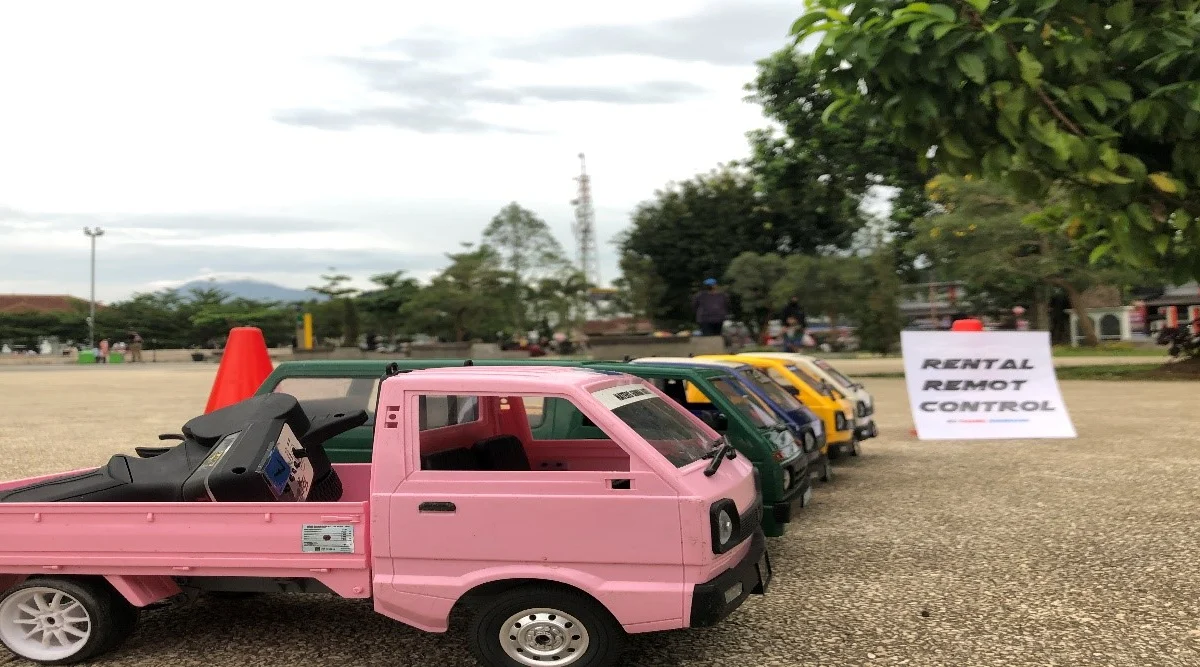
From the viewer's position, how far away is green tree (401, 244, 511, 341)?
162 feet

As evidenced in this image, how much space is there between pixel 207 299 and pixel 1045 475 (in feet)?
262

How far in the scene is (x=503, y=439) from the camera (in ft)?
18.5

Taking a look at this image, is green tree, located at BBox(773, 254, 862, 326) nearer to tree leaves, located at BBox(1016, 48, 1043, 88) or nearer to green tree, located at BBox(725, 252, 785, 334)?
green tree, located at BBox(725, 252, 785, 334)

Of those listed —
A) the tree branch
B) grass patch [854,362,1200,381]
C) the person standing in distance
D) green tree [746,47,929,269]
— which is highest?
green tree [746,47,929,269]

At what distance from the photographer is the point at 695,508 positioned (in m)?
4.28

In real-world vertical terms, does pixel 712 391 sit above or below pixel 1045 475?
above

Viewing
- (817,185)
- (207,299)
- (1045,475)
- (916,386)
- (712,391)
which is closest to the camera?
(712,391)

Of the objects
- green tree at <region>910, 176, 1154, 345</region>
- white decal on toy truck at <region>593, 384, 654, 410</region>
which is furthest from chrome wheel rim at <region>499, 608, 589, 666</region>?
green tree at <region>910, 176, 1154, 345</region>

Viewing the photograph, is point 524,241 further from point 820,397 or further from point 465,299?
point 820,397

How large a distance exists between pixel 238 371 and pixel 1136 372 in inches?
882

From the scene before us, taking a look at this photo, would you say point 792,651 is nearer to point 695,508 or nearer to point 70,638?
point 695,508

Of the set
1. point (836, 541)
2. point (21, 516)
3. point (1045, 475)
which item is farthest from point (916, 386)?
point (21, 516)

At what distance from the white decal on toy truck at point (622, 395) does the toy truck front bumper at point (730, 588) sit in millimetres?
884

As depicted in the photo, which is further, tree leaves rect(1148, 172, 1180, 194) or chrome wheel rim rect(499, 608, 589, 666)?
tree leaves rect(1148, 172, 1180, 194)
